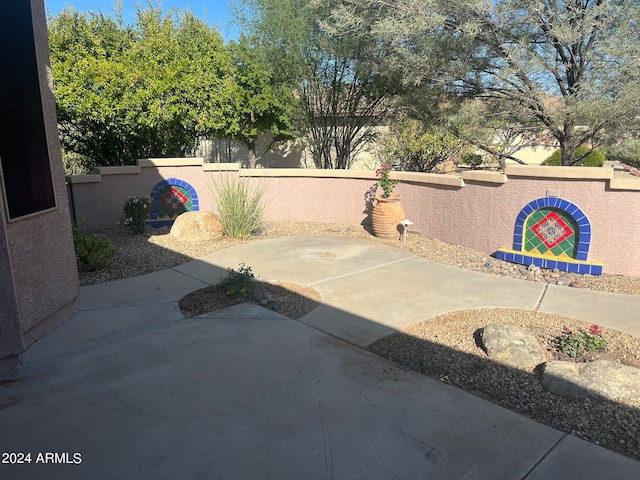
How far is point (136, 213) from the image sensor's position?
8852mm

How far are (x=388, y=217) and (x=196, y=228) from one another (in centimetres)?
376

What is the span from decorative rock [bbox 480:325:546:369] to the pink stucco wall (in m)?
3.25

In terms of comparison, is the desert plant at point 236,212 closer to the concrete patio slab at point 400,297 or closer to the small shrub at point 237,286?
the concrete patio slab at point 400,297

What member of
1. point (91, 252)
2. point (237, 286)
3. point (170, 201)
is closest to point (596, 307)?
point (237, 286)

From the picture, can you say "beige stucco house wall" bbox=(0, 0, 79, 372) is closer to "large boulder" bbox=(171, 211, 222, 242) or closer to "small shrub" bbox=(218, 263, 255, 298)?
"small shrub" bbox=(218, 263, 255, 298)

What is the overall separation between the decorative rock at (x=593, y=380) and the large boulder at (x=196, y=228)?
21.4ft

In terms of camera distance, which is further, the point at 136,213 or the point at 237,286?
the point at 136,213

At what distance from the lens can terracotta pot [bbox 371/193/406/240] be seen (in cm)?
892

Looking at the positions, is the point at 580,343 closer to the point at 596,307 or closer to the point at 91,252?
the point at 596,307

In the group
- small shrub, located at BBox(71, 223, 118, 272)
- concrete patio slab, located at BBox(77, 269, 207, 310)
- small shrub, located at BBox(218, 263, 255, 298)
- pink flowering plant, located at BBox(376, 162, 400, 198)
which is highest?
pink flowering plant, located at BBox(376, 162, 400, 198)

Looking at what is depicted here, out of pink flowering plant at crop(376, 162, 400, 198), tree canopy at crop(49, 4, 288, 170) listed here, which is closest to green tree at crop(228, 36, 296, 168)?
tree canopy at crop(49, 4, 288, 170)

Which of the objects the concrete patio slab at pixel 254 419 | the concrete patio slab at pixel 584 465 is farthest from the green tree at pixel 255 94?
the concrete patio slab at pixel 584 465

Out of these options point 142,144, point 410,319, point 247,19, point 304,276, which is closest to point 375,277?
point 304,276

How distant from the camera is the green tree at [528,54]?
696 centimetres
